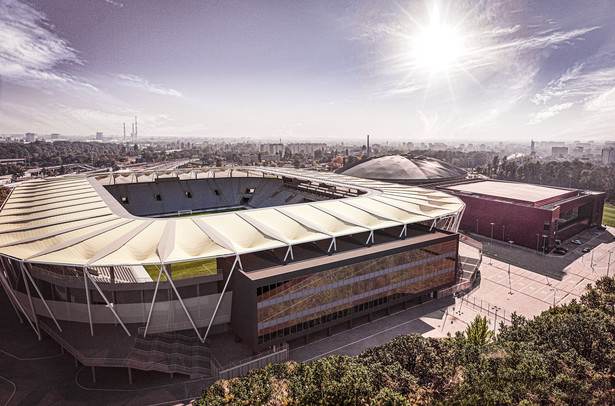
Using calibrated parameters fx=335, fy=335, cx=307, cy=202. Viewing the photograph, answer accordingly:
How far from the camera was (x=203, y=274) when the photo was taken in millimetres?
27859

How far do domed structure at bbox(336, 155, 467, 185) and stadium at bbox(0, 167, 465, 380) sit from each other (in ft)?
131

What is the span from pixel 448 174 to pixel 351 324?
6171cm

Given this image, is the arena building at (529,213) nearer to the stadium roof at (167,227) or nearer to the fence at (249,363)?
the stadium roof at (167,227)

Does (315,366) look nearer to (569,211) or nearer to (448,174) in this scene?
(569,211)

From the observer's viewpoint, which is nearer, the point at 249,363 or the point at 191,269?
the point at 249,363

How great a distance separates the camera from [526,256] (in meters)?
48.9

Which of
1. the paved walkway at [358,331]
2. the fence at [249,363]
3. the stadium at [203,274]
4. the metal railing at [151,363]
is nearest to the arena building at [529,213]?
the paved walkway at [358,331]

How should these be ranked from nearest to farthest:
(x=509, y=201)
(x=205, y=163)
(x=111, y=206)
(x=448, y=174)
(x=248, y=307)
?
1. (x=248, y=307)
2. (x=111, y=206)
3. (x=509, y=201)
4. (x=448, y=174)
5. (x=205, y=163)

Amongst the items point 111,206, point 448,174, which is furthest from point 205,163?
point 111,206

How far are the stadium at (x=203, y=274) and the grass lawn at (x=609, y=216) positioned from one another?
55511 millimetres

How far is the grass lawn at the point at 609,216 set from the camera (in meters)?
68.9

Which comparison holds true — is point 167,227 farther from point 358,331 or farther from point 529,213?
point 529,213

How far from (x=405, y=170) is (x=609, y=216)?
46883mm

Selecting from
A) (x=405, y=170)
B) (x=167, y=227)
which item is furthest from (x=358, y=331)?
(x=405, y=170)
